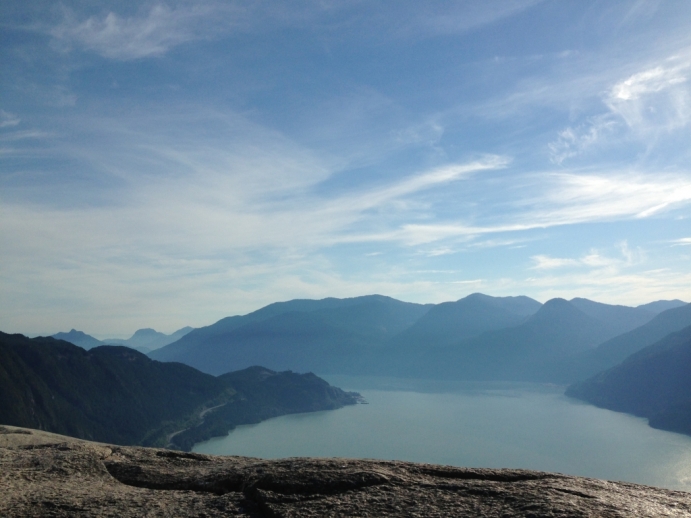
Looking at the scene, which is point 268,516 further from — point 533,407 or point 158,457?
Result: point 533,407

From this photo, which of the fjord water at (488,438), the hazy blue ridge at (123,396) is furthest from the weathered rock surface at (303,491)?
the hazy blue ridge at (123,396)

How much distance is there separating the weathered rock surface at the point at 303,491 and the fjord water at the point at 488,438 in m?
76.5

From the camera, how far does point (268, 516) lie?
6.73 meters

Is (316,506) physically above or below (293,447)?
above

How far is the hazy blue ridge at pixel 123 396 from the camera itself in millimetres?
86062

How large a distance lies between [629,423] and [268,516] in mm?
145949

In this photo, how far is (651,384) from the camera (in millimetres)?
151750

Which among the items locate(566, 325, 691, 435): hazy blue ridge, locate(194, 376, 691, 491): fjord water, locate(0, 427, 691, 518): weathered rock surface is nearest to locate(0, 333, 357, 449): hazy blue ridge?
locate(194, 376, 691, 491): fjord water

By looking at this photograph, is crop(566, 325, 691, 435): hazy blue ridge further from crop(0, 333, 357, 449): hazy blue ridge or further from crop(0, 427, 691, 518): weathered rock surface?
crop(0, 427, 691, 518): weathered rock surface

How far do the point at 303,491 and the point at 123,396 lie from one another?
401 feet

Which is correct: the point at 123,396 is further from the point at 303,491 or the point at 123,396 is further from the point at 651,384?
the point at 651,384

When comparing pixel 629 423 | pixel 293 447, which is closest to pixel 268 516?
pixel 293 447

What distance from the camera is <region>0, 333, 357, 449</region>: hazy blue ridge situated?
8606 cm

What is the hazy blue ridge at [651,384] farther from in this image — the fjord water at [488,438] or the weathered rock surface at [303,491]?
the weathered rock surface at [303,491]
